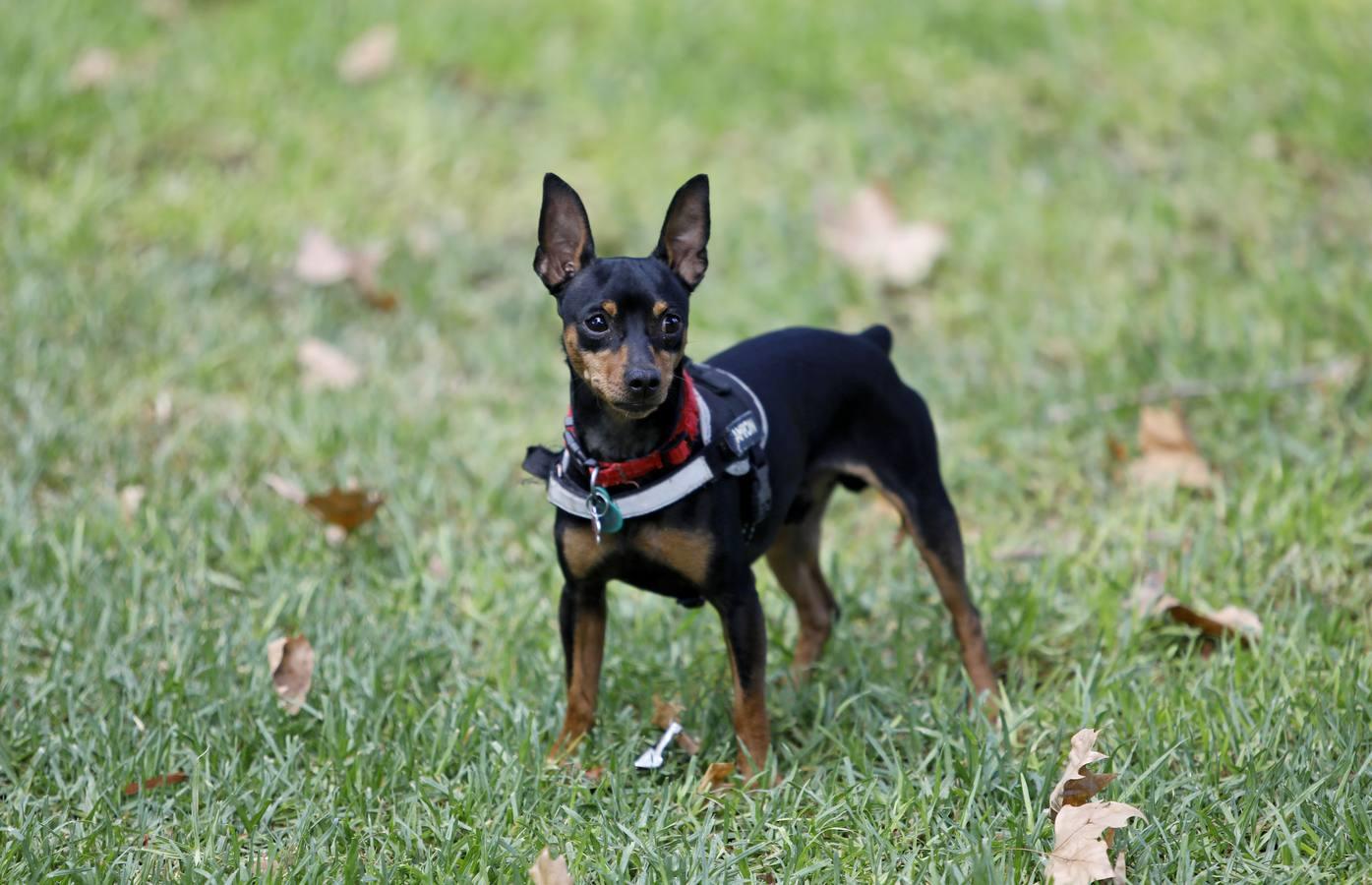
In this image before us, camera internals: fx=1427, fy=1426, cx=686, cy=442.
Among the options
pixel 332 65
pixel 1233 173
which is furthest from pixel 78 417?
pixel 1233 173

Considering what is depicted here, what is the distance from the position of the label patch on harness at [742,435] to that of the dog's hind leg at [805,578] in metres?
0.68

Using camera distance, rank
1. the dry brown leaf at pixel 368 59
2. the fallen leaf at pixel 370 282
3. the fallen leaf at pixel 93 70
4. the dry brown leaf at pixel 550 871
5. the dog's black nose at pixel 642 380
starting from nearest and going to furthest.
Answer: the dry brown leaf at pixel 550 871
the dog's black nose at pixel 642 380
the fallen leaf at pixel 370 282
the fallen leaf at pixel 93 70
the dry brown leaf at pixel 368 59

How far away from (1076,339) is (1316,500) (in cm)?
147

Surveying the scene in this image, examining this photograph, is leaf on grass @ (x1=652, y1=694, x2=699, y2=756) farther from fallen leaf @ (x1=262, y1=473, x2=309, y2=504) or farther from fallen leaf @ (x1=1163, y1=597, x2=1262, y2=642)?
fallen leaf @ (x1=262, y1=473, x2=309, y2=504)

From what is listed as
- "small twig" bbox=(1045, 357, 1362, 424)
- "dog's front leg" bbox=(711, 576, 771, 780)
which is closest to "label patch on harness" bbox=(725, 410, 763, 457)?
"dog's front leg" bbox=(711, 576, 771, 780)

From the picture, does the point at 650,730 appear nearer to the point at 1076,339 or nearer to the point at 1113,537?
the point at 1113,537

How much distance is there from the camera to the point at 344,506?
4.26m

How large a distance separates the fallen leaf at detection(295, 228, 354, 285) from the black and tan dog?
2.91 metres

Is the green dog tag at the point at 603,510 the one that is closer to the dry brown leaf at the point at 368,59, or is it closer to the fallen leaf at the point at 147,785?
the fallen leaf at the point at 147,785

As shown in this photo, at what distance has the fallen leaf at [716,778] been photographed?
322cm

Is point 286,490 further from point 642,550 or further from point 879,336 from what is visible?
point 879,336

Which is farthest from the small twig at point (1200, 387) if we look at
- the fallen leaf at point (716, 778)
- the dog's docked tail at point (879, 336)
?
the fallen leaf at point (716, 778)

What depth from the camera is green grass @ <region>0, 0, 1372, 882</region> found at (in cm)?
310

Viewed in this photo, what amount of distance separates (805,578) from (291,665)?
1354mm
